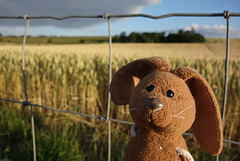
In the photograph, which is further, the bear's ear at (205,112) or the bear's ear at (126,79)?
the bear's ear at (126,79)

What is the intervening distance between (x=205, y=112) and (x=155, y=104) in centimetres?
21

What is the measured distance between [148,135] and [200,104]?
0.20 meters

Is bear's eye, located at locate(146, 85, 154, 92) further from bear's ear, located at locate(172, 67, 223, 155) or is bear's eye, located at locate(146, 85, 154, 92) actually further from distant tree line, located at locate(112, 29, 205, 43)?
distant tree line, located at locate(112, 29, 205, 43)

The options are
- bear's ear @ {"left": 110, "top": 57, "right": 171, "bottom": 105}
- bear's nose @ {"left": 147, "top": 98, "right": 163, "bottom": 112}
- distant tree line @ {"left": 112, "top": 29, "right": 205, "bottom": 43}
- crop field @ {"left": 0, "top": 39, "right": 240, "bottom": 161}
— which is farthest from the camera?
distant tree line @ {"left": 112, "top": 29, "right": 205, "bottom": 43}

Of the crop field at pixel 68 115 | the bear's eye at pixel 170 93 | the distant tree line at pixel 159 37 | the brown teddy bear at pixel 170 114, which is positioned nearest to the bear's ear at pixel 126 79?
the brown teddy bear at pixel 170 114

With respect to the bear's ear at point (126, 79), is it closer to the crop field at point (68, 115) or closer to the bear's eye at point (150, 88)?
the bear's eye at point (150, 88)

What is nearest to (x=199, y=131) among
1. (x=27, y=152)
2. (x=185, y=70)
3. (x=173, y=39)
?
(x=185, y=70)

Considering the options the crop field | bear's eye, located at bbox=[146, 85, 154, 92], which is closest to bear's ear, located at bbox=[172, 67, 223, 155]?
bear's eye, located at bbox=[146, 85, 154, 92]

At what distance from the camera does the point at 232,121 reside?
6.87ft

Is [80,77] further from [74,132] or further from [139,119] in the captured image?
[139,119]

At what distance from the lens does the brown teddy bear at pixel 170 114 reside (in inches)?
23.9

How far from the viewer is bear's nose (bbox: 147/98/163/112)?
58cm

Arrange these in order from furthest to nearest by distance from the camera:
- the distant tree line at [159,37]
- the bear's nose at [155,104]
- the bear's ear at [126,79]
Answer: the distant tree line at [159,37], the bear's ear at [126,79], the bear's nose at [155,104]

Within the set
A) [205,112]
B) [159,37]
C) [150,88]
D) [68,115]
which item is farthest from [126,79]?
[159,37]
